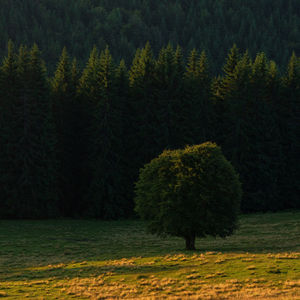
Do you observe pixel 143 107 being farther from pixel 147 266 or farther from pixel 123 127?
pixel 147 266

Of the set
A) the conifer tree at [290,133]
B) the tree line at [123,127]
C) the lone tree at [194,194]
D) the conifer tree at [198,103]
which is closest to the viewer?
the lone tree at [194,194]

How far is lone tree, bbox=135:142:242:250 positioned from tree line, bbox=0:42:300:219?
3060 cm

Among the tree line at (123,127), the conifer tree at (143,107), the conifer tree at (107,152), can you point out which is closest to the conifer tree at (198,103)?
the tree line at (123,127)

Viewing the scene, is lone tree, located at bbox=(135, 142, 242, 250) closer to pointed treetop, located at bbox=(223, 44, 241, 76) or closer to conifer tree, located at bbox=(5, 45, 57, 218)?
conifer tree, located at bbox=(5, 45, 57, 218)

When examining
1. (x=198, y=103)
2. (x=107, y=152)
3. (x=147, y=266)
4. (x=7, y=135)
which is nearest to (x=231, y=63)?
(x=198, y=103)

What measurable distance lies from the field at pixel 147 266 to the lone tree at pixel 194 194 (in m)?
2.00

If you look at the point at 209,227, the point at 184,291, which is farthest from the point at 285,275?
the point at 209,227

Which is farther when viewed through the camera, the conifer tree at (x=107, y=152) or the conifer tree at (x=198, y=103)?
the conifer tree at (x=198, y=103)

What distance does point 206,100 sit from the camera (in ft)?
248

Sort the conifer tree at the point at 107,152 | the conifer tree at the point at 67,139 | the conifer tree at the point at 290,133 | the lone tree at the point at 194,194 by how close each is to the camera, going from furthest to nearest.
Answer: the conifer tree at the point at 290,133 → the conifer tree at the point at 67,139 → the conifer tree at the point at 107,152 → the lone tree at the point at 194,194

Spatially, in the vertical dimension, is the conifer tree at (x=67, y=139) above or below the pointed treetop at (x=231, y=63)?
below

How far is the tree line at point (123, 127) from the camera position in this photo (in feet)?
217

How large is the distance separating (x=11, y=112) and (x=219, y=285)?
48558 mm

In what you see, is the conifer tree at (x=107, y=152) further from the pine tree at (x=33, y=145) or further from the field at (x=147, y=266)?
the field at (x=147, y=266)
